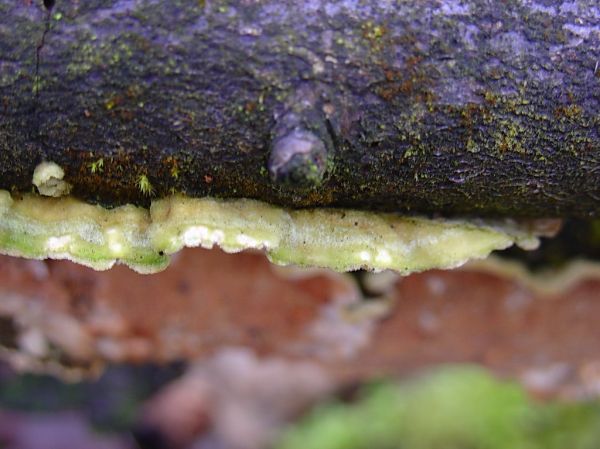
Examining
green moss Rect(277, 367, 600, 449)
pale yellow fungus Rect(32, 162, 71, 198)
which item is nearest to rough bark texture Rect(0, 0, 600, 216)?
pale yellow fungus Rect(32, 162, 71, 198)

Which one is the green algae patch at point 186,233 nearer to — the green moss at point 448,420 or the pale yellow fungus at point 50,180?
the pale yellow fungus at point 50,180

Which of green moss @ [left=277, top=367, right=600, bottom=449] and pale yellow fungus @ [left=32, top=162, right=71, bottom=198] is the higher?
pale yellow fungus @ [left=32, top=162, right=71, bottom=198]

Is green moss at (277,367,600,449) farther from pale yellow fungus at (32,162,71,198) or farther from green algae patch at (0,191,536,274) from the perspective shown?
pale yellow fungus at (32,162,71,198)

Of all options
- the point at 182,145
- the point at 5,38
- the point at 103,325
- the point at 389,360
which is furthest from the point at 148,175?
the point at 389,360

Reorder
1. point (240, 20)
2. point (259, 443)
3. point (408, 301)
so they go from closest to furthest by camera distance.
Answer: point (240, 20) → point (408, 301) → point (259, 443)

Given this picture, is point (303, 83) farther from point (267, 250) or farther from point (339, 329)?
point (339, 329)
